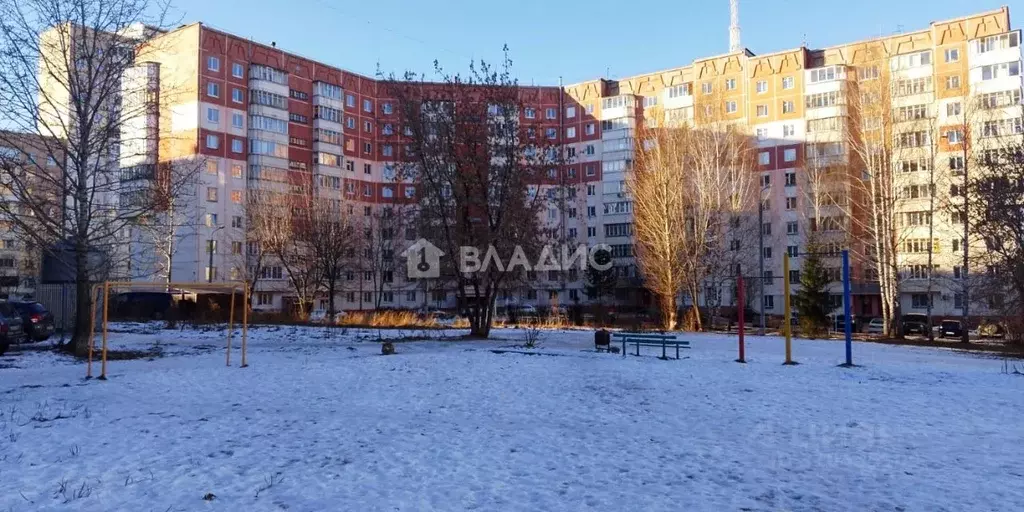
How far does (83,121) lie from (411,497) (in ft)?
55.5

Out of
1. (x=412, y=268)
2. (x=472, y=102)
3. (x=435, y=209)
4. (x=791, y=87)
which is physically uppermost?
(x=791, y=87)

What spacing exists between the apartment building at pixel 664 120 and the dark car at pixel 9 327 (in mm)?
22262

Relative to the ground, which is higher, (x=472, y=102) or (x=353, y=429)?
(x=472, y=102)

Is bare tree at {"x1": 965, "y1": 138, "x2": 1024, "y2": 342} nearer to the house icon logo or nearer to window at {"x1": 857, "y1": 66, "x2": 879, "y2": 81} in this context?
window at {"x1": 857, "y1": 66, "x2": 879, "y2": 81}

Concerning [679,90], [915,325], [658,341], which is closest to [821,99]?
[679,90]

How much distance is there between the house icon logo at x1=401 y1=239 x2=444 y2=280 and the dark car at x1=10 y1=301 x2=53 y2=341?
43.0ft

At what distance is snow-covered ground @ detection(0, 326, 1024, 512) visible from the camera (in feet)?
17.9

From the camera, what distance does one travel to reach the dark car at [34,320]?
20.8 meters

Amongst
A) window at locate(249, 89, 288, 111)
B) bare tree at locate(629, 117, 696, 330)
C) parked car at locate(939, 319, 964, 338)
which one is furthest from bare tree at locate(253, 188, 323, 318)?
parked car at locate(939, 319, 964, 338)

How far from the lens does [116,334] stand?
2509cm

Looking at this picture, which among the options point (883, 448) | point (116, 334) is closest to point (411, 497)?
point (883, 448)

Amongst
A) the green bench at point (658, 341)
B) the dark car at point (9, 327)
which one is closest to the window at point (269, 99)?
the dark car at point (9, 327)

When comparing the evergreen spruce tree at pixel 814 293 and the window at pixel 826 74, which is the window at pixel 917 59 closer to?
the window at pixel 826 74

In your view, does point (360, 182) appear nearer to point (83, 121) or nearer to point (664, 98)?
point (664, 98)
